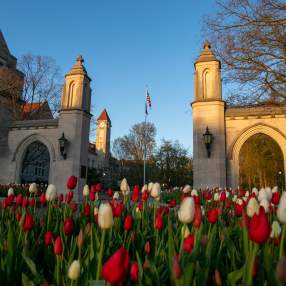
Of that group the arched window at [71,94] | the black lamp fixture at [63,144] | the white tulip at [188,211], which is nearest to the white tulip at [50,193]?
the white tulip at [188,211]

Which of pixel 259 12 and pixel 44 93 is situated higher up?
pixel 44 93

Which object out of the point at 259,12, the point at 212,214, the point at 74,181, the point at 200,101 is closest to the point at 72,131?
the point at 200,101

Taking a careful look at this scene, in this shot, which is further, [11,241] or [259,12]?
[259,12]

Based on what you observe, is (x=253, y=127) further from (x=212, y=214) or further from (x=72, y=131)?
(x=212, y=214)

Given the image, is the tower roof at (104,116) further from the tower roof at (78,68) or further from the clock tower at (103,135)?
the tower roof at (78,68)

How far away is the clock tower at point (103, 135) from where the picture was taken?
69.7 metres

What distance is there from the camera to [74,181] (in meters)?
3.29

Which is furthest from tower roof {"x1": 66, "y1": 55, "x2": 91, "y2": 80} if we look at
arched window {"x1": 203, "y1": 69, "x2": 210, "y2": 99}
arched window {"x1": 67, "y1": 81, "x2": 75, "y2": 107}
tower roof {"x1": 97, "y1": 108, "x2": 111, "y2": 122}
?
tower roof {"x1": 97, "y1": 108, "x2": 111, "y2": 122}

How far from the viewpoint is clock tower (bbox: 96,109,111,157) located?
69688 millimetres

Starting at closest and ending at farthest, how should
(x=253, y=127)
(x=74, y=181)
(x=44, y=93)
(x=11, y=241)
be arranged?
1. (x=11, y=241)
2. (x=74, y=181)
3. (x=253, y=127)
4. (x=44, y=93)

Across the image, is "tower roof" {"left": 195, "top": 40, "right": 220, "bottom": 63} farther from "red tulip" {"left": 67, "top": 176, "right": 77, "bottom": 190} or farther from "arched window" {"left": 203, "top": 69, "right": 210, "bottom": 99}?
"red tulip" {"left": 67, "top": 176, "right": 77, "bottom": 190}

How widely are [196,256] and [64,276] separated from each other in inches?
32.5

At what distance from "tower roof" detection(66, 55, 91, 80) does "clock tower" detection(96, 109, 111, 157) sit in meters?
52.7

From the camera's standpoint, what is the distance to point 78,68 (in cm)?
1605
